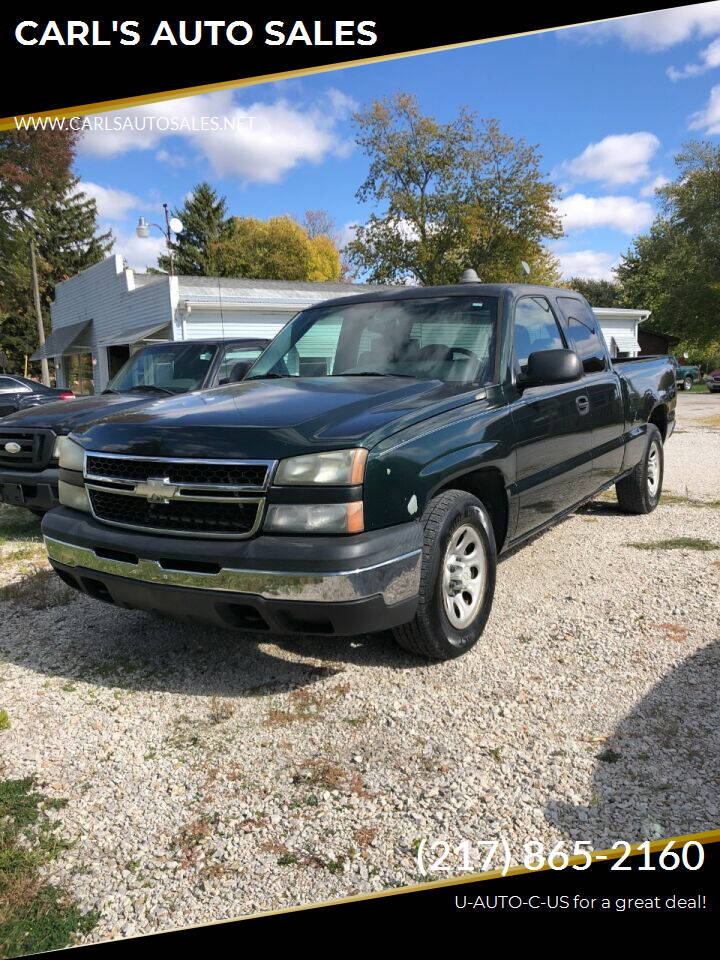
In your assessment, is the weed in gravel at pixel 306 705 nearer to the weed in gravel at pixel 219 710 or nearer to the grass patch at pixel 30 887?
the weed in gravel at pixel 219 710

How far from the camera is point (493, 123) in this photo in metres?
38.6

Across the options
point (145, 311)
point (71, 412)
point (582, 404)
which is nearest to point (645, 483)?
point (582, 404)

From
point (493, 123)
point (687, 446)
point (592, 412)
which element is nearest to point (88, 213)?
point (493, 123)

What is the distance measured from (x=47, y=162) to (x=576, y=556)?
2367 centimetres

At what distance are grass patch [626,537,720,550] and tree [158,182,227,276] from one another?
2141 inches

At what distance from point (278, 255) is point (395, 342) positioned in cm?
4889

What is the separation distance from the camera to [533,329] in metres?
4.44

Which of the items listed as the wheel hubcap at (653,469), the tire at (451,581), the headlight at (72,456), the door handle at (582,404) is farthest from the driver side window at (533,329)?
the headlight at (72,456)

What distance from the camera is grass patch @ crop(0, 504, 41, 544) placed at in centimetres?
661

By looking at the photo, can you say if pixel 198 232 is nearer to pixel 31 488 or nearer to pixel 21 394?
pixel 21 394

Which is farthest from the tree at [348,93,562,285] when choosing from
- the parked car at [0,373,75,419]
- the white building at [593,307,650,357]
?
the parked car at [0,373,75,419]

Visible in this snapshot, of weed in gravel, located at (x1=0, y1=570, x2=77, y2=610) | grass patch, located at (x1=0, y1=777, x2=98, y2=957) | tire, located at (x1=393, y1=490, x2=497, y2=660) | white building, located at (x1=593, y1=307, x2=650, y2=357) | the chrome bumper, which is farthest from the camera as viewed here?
white building, located at (x1=593, y1=307, x2=650, y2=357)

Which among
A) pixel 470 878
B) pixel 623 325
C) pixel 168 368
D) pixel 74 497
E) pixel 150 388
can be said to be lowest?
pixel 470 878

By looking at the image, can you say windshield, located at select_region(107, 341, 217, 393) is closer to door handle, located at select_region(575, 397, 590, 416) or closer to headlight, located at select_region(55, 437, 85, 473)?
headlight, located at select_region(55, 437, 85, 473)
